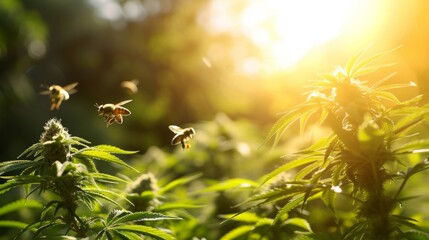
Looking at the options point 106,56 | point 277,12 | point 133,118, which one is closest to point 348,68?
point 277,12

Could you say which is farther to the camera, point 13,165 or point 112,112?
point 112,112

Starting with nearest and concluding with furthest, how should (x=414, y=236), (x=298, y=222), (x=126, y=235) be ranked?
(x=414, y=236) → (x=126, y=235) → (x=298, y=222)

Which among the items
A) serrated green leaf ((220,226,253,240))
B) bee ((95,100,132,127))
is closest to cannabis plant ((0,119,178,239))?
serrated green leaf ((220,226,253,240))

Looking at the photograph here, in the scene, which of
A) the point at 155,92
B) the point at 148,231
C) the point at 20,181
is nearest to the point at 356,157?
the point at 148,231

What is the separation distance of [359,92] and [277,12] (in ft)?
33.2

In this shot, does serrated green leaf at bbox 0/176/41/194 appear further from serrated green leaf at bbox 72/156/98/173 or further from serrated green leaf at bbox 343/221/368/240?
serrated green leaf at bbox 343/221/368/240

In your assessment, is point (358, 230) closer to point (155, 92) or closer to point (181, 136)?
point (181, 136)

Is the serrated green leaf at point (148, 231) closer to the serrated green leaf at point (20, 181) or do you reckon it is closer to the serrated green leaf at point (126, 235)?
the serrated green leaf at point (126, 235)

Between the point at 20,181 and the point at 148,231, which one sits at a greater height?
the point at 20,181

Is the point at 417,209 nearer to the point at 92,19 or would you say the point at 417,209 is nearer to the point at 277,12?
the point at 277,12

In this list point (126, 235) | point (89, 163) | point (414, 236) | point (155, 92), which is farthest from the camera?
point (155, 92)

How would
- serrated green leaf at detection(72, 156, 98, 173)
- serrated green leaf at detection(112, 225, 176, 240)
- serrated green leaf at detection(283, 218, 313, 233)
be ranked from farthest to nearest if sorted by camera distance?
1. serrated green leaf at detection(283, 218, 313, 233)
2. serrated green leaf at detection(72, 156, 98, 173)
3. serrated green leaf at detection(112, 225, 176, 240)

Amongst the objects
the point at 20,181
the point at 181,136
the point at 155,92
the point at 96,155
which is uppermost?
the point at 155,92

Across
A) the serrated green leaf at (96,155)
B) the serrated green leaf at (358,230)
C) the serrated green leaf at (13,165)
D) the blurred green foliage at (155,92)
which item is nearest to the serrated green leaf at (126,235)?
the serrated green leaf at (96,155)
